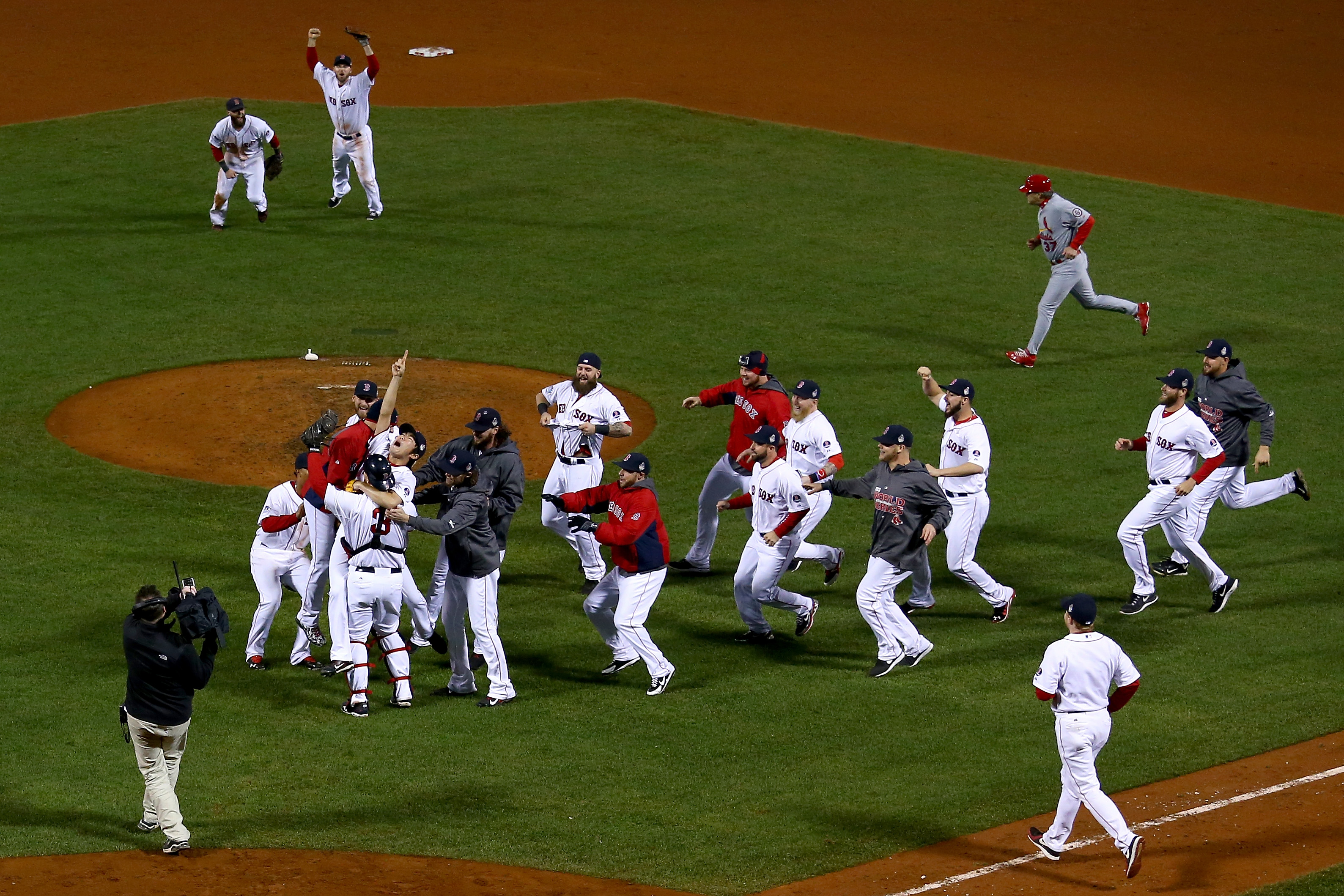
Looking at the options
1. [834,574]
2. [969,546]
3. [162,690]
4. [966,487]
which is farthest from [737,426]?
[162,690]

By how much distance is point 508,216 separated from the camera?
80.4 feet

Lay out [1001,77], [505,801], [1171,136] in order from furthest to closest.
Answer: [1001,77] < [1171,136] < [505,801]

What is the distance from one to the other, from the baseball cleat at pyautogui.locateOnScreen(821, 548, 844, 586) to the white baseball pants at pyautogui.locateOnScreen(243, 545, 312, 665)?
4.10m

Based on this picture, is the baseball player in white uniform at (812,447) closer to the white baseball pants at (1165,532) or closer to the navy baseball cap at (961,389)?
the navy baseball cap at (961,389)

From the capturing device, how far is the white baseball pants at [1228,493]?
42.0 ft

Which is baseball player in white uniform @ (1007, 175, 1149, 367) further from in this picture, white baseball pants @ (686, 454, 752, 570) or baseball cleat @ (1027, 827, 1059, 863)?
baseball cleat @ (1027, 827, 1059, 863)

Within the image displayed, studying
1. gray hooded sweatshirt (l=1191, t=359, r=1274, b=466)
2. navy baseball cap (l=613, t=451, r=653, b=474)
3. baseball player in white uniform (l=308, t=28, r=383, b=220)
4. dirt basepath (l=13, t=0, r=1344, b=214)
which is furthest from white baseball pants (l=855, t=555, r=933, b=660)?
dirt basepath (l=13, t=0, r=1344, b=214)

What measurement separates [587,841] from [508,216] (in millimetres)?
16244

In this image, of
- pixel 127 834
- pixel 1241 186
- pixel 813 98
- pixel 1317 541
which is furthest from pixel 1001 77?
pixel 127 834

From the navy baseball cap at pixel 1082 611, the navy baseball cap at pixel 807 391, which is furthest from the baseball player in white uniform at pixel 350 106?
the navy baseball cap at pixel 1082 611

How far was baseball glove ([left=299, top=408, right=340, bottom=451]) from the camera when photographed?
11711mm

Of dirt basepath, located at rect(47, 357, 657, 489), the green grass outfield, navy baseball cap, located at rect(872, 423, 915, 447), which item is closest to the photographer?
the green grass outfield

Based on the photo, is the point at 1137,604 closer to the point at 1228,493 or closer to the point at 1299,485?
the point at 1228,493

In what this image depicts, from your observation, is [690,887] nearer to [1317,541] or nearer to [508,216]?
[1317,541]
